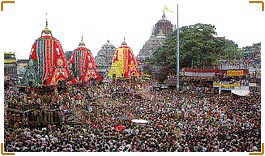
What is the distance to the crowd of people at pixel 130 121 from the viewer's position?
345 inches

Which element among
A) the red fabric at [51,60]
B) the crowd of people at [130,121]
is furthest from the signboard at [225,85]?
the red fabric at [51,60]

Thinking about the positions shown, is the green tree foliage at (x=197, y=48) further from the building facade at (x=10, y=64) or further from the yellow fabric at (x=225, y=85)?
the building facade at (x=10, y=64)

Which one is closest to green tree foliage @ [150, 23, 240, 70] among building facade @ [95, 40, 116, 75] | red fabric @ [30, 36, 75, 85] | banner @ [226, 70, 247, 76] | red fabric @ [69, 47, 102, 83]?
banner @ [226, 70, 247, 76]

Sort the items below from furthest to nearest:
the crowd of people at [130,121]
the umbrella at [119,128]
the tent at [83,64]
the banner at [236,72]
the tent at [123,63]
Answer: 1. the tent at [123,63]
2. the banner at [236,72]
3. the tent at [83,64]
4. the umbrella at [119,128]
5. the crowd of people at [130,121]

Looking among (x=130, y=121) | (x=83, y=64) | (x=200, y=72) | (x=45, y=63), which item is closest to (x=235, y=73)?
(x=200, y=72)

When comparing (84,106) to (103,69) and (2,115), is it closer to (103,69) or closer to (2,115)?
(2,115)

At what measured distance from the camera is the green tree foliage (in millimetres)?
16708

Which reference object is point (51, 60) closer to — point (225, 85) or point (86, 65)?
point (86, 65)

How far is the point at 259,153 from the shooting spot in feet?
28.8

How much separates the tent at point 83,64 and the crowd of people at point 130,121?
0.41 meters

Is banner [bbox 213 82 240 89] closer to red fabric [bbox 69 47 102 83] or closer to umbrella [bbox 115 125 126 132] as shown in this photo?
red fabric [bbox 69 47 102 83]

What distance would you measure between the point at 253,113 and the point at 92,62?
17.1 ft

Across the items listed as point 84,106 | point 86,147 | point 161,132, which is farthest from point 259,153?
point 84,106

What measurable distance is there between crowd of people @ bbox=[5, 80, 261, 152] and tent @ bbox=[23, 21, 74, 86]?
43 cm
